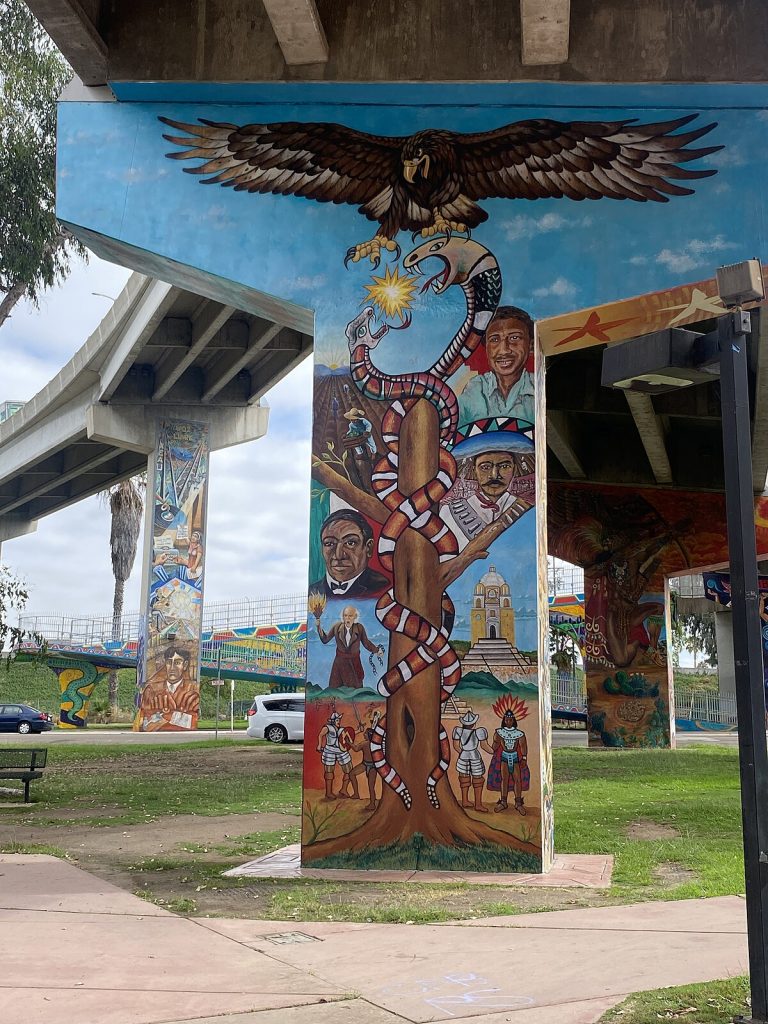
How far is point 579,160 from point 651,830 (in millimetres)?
7690

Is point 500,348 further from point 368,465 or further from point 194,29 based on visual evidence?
point 194,29

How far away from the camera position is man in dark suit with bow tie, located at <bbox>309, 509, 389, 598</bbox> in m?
10.5

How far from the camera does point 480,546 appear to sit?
10.4m

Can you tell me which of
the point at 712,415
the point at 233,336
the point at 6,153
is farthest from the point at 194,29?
the point at 233,336

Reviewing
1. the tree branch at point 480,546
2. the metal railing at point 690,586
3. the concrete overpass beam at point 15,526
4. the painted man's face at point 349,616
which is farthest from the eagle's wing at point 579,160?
the concrete overpass beam at point 15,526

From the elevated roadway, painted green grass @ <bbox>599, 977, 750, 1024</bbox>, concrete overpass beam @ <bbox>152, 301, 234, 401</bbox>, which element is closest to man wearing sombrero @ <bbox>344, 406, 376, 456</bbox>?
painted green grass @ <bbox>599, 977, 750, 1024</bbox>

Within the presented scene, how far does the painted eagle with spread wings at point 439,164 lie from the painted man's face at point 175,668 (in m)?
25.1

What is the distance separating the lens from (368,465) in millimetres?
10773

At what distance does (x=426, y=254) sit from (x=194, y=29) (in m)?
3.68

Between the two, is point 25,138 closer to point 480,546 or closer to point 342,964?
point 480,546

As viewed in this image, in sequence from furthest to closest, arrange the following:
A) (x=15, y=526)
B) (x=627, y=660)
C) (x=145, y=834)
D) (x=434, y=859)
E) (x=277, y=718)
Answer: (x=15, y=526)
(x=277, y=718)
(x=627, y=660)
(x=145, y=834)
(x=434, y=859)

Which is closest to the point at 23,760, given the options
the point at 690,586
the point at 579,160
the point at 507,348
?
the point at 507,348

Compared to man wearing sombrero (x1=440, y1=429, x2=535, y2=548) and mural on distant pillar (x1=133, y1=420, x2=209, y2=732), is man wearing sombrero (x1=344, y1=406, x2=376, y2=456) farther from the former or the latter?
mural on distant pillar (x1=133, y1=420, x2=209, y2=732)

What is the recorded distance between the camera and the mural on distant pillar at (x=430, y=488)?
395 inches
